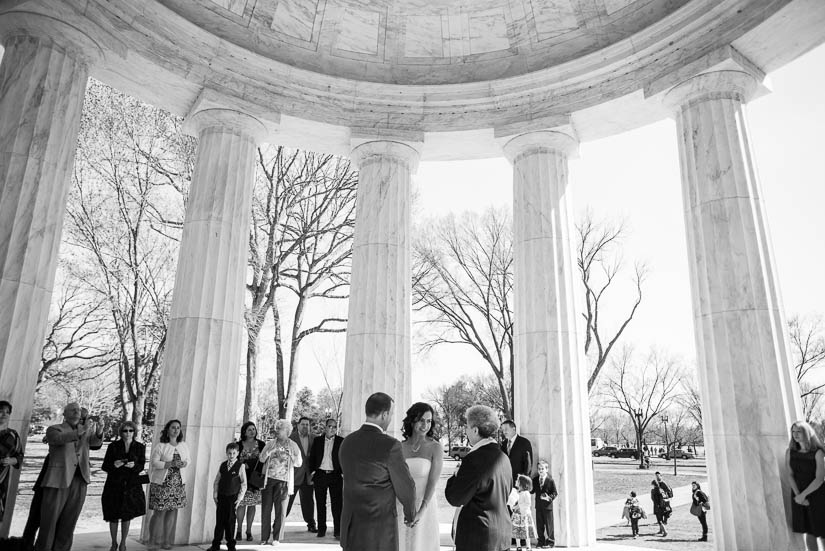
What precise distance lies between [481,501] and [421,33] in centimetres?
3117

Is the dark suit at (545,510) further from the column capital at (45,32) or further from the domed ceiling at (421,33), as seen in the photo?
the column capital at (45,32)

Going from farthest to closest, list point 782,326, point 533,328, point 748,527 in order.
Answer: point 533,328
point 782,326
point 748,527

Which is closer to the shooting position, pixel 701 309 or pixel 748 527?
pixel 748 527

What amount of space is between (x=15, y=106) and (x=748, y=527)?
1372 inches

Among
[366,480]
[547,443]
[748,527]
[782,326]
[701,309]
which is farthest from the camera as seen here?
[547,443]

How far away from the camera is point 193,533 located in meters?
25.5

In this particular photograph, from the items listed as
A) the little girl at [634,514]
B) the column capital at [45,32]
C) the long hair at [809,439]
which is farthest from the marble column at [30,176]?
the little girl at [634,514]

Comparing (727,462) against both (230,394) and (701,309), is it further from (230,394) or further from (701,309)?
(230,394)

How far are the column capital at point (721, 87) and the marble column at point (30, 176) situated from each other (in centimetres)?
2904

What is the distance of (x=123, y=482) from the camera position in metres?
22.5

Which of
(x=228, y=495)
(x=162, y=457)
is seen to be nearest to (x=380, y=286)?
(x=228, y=495)

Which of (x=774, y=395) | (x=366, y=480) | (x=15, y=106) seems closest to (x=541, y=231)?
(x=774, y=395)

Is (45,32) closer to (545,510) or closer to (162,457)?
(162,457)

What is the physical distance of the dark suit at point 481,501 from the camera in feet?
39.8
